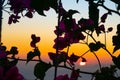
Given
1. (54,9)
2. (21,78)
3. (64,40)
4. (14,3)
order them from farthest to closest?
(64,40) < (14,3) < (54,9) < (21,78)

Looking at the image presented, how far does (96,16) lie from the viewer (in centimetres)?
188

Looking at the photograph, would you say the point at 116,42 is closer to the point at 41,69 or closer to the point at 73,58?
the point at 41,69

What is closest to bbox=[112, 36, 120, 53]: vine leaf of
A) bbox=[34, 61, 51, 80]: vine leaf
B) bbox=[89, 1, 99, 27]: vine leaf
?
bbox=[89, 1, 99, 27]: vine leaf

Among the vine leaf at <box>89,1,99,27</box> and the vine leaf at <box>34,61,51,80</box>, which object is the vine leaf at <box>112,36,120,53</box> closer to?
the vine leaf at <box>89,1,99,27</box>

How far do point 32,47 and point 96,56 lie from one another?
469mm

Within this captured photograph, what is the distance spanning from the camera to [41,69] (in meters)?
2.08

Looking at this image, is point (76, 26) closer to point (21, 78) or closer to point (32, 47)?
point (32, 47)

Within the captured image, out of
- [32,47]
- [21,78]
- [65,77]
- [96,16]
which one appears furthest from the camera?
[32,47]

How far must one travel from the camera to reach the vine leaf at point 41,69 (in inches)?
80.7

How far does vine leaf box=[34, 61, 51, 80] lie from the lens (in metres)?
2.05

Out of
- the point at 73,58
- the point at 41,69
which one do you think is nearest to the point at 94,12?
the point at 41,69

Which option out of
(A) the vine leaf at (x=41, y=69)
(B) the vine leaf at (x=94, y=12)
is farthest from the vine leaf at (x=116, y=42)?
(A) the vine leaf at (x=41, y=69)

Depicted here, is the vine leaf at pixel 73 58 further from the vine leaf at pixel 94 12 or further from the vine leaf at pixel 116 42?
the vine leaf at pixel 94 12

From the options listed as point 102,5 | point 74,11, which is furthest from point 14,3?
point 102,5
